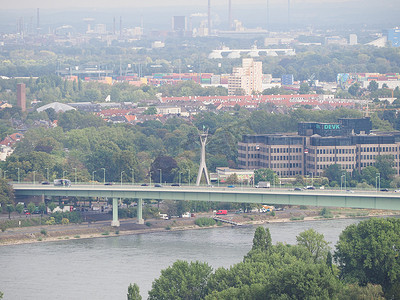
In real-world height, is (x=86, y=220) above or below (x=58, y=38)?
below

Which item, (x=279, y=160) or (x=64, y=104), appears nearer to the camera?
(x=279, y=160)

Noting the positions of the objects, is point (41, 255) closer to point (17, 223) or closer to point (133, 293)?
point (17, 223)

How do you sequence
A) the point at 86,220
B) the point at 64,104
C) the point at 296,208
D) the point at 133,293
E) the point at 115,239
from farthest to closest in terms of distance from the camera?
the point at 64,104 < the point at 296,208 < the point at 86,220 < the point at 115,239 < the point at 133,293

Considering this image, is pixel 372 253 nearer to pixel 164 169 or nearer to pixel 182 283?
pixel 182 283

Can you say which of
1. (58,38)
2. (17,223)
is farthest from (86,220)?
(58,38)

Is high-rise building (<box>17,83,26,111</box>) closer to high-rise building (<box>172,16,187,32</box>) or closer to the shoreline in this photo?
the shoreline

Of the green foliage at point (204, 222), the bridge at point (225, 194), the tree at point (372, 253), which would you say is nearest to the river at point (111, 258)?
the green foliage at point (204, 222)

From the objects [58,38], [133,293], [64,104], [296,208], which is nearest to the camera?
[133,293]

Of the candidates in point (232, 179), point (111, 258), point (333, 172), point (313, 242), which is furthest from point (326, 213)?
point (313, 242)
